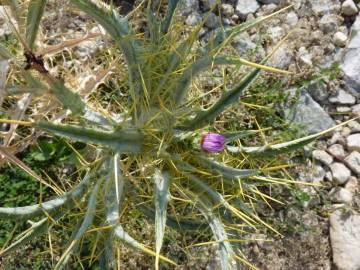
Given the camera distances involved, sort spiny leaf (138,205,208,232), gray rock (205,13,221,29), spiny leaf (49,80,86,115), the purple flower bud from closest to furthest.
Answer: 1. spiny leaf (49,80,86,115)
2. the purple flower bud
3. spiny leaf (138,205,208,232)
4. gray rock (205,13,221,29)

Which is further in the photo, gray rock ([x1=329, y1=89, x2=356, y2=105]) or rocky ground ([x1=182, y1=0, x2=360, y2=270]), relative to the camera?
gray rock ([x1=329, y1=89, x2=356, y2=105])

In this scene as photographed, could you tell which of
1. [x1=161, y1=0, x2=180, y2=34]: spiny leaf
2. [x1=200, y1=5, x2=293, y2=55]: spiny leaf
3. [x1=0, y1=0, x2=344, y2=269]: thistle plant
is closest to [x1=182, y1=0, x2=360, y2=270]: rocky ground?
[x1=0, y1=0, x2=344, y2=269]: thistle plant

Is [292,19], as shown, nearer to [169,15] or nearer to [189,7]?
[189,7]

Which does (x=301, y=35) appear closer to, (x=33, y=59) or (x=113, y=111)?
(x=113, y=111)

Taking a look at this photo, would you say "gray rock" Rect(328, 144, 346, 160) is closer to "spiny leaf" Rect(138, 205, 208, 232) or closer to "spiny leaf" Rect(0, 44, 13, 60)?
"spiny leaf" Rect(138, 205, 208, 232)

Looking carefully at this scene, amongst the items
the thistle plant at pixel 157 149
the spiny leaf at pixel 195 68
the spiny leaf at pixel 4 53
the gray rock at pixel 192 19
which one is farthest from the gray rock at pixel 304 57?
the spiny leaf at pixel 4 53

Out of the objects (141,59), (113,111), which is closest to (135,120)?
(141,59)
